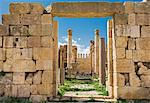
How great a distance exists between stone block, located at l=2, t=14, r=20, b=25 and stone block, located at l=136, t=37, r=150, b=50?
4634mm

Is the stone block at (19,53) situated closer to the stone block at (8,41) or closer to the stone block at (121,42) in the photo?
the stone block at (8,41)

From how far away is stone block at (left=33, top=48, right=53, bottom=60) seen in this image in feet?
32.8

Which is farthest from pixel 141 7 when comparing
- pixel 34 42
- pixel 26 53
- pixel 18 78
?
pixel 18 78

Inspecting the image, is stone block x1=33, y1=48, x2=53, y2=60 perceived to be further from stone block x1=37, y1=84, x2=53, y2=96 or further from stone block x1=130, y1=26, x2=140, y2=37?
stone block x1=130, y1=26, x2=140, y2=37

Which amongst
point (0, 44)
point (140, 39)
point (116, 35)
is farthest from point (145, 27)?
point (0, 44)

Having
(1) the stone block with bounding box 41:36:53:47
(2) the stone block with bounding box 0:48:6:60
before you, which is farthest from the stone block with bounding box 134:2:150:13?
(2) the stone block with bounding box 0:48:6:60

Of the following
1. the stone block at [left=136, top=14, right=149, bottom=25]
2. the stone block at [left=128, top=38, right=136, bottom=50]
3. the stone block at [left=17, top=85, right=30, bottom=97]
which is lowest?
the stone block at [left=17, top=85, right=30, bottom=97]

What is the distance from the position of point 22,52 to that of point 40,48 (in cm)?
71

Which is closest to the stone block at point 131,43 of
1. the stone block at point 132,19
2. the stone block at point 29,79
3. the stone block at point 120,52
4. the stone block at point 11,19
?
the stone block at point 120,52

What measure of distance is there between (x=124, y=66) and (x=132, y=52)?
0.61m

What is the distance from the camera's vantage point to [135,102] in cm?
946

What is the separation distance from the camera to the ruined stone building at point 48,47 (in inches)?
388

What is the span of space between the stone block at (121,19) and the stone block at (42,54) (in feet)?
9.08

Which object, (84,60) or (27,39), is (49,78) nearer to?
(27,39)
